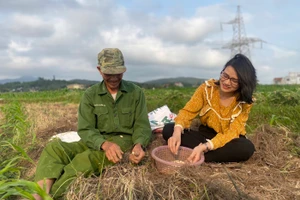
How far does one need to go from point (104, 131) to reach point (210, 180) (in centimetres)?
121

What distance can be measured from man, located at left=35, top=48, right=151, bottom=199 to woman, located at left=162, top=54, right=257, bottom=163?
0.37 metres

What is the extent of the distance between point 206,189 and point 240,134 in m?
1.16

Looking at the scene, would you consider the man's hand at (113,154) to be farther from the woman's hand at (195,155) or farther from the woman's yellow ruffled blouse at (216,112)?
the woman's yellow ruffled blouse at (216,112)

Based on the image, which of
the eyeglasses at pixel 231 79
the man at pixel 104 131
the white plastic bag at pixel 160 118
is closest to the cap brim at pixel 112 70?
the man at pixel 104 131

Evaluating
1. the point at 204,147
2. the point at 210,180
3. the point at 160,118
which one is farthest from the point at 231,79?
the point at 160,118

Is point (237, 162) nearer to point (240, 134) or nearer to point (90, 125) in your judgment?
point (240, 134)

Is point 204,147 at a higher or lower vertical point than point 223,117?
lower

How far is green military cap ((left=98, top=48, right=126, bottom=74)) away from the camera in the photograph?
2.64 meters

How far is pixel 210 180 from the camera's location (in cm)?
210

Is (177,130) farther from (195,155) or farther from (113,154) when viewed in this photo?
(113,154)

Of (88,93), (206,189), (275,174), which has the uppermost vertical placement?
(88,93)

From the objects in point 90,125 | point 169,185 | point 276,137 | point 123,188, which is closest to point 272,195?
point 169,185

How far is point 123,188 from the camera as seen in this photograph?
196cm

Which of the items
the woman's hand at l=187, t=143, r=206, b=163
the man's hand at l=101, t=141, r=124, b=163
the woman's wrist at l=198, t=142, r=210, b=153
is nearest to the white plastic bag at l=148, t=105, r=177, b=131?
the woman's wrist at l=198, t=142, r=210, b=153
